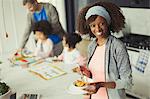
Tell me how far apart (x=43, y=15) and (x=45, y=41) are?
Answer: 10.8 inches

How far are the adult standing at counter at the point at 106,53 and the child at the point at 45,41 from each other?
50.7 inches

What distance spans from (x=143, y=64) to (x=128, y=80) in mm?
1257

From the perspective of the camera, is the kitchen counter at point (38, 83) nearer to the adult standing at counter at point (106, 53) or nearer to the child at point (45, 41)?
the adult standing at counter at point (106, 53)

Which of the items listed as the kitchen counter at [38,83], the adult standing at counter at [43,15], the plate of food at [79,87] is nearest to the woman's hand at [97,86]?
the plate of food at [79,87]

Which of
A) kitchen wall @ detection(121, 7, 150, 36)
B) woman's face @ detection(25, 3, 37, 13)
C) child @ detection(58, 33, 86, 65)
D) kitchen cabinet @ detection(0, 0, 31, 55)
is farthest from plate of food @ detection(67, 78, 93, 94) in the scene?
kitchen cabinet @ detection(0, 0, 31, 55)

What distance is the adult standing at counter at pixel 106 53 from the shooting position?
1.06m

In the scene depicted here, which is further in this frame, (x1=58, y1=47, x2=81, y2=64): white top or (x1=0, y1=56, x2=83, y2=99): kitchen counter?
(x1=58, y1=47, x2=81, y2=64): white top

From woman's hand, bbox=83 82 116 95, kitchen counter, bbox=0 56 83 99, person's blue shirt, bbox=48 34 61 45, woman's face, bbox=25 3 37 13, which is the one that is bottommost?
kitchen counter, bbox=0 56 83 99

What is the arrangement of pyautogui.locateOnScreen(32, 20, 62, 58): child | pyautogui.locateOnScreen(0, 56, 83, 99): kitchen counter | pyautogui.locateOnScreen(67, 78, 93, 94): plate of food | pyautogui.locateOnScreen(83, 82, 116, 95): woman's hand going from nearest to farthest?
pyautogui.locateOnScreen(83, 82, 116, 95): woman's hand, pyautogui.locateOnScreen(67, 78, 93, 94): plate of food, pyautogui.locateOnScreen(0, 56, 83, 99): kitchen counter, pyautogui.locateOnScreen(32, 20, 62, 58): child

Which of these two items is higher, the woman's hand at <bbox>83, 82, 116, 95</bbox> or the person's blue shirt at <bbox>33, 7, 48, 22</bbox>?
the person's blue shirt at <bbox>33, 7, 48, 22</bbox>

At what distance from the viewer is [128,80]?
1.06m

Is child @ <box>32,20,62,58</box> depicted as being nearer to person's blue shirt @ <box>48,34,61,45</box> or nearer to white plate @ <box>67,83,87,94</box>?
person's blue shirt @ <box>48,34,61,45</box>

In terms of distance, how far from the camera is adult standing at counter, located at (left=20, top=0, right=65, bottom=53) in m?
2.25

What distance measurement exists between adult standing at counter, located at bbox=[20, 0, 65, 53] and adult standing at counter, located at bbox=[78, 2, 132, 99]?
1167mm
